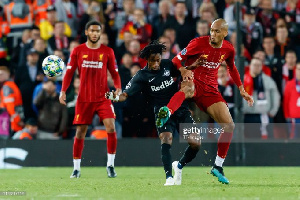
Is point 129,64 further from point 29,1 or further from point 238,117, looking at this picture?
point 29,1

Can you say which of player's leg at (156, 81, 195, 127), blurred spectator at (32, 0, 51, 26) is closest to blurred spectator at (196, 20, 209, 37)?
blurred spectator at (32, 0, 51, 26)

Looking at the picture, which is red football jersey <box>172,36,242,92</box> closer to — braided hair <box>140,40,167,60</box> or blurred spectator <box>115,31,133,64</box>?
braided hair <box>140,40,167,60</box>

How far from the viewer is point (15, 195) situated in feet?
27.2

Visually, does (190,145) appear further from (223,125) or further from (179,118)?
(223,125)

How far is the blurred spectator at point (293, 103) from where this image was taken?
14734 millimetres

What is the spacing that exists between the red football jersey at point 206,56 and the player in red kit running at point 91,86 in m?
1.88

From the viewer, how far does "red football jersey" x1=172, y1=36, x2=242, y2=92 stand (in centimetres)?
1006

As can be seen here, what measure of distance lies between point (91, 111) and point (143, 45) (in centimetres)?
444

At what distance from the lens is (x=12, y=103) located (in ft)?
50.2

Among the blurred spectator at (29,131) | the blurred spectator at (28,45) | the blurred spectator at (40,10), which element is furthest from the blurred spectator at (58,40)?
the blurred spectator at (29,131)

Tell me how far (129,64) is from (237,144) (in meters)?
2.74

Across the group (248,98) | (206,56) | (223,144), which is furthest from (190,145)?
(206,56)

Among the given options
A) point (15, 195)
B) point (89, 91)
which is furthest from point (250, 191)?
point (89, 91)

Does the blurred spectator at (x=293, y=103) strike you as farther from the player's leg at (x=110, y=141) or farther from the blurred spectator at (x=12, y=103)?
the blurred spectator at (x=12, y=103)
